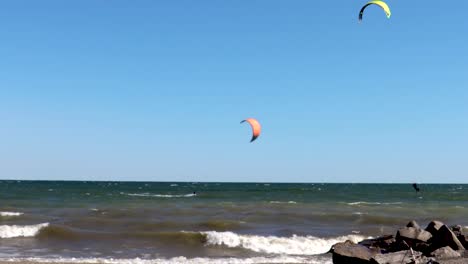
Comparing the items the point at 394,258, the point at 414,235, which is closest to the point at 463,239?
the point at 414,235

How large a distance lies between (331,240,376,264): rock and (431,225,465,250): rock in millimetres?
1729

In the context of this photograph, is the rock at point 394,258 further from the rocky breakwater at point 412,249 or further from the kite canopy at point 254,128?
the kite canopy at point 254,128

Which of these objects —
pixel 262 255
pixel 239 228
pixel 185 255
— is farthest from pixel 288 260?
pixel 239 228

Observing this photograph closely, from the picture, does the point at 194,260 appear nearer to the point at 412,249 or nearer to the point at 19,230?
the point at 412,249

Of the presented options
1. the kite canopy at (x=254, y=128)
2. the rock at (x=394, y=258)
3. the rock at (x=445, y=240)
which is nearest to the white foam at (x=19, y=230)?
the kite canopy at (x=254, y=128)

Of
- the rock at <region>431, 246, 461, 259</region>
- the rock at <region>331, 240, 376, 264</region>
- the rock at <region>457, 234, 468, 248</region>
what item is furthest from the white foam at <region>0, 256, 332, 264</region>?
the rock at <region>431, 246, 461, 259</region>

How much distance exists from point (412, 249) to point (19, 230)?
1575 cm

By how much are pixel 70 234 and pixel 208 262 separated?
27.2 ft

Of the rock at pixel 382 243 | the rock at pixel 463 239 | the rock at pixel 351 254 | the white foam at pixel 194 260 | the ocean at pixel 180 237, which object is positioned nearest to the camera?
the rock at pixel 351 254

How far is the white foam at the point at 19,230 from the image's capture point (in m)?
21.2

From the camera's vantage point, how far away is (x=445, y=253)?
38.0ft

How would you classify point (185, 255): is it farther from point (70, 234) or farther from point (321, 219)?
point (321, 219)

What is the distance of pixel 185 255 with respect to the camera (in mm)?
16562

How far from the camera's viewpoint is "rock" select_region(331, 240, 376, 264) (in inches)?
449
